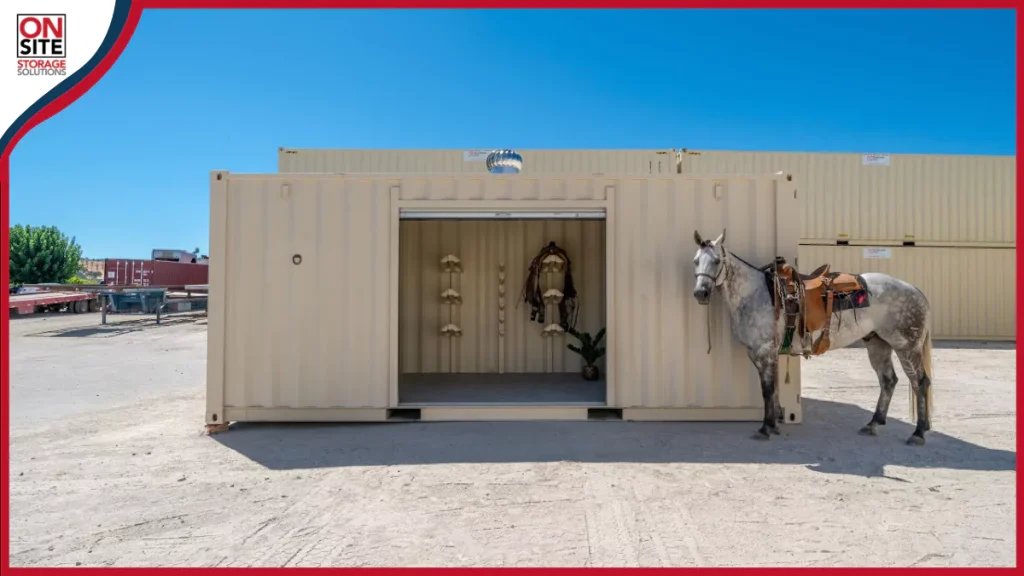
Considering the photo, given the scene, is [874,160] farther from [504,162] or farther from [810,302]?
[504,162]

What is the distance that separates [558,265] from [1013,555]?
626 centimetres

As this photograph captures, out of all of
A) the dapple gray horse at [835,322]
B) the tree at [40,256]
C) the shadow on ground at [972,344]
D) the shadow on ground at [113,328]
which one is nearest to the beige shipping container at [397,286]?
the dapple gray horse at [835,322]

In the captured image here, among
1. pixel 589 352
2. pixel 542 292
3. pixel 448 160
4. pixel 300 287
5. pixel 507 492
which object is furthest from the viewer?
pixel 448 160

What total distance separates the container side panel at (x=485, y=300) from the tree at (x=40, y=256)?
39009mm

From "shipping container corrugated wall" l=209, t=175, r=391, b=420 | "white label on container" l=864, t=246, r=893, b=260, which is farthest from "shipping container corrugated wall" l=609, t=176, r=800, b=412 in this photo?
"white label on container" l=864, t=246, r=893, b=260

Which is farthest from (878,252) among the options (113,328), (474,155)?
(113,328)

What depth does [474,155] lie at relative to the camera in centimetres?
1385

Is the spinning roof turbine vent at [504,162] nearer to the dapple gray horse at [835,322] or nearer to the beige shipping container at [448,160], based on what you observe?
the dapple gray horse at [835,322]

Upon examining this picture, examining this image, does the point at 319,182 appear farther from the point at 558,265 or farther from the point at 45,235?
the point at 45,235

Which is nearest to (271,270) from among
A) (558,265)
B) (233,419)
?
(233,419)

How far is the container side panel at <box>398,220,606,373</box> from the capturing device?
8836 millimetres

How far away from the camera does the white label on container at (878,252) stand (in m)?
14.0

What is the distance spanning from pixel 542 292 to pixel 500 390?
2.20 metres

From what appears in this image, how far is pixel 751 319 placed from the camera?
5.25 meters
